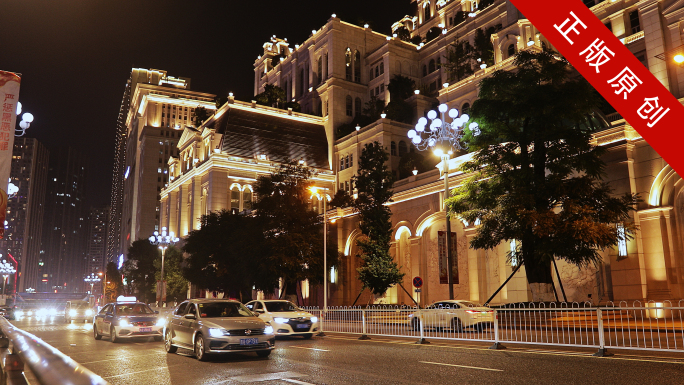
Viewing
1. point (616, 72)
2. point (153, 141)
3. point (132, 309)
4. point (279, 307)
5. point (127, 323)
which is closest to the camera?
point (616, 72)

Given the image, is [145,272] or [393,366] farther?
[145,272]

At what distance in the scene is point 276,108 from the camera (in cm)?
7375

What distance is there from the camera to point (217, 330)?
12.7 m

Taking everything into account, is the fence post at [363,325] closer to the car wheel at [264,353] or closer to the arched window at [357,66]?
the car wheel at [264,353]

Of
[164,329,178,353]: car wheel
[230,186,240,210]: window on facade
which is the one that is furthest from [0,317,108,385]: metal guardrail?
[230,186,240,210]: window on facade

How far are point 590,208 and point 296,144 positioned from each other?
177ft

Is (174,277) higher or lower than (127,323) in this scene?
higher

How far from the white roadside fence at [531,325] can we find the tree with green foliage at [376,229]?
42.0 feet

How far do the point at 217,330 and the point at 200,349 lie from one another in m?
0.71

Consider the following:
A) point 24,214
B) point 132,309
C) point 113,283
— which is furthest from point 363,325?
point 24,214

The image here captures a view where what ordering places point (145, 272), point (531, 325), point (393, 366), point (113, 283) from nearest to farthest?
point (393, 366), point (531, 325), point (145, 272), point (113, 283)

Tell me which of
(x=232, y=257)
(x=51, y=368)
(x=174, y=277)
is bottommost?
(x=51, y=368)

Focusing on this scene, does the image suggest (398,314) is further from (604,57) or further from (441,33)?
(441,33)

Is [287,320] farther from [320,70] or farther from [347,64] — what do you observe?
[320,70]
